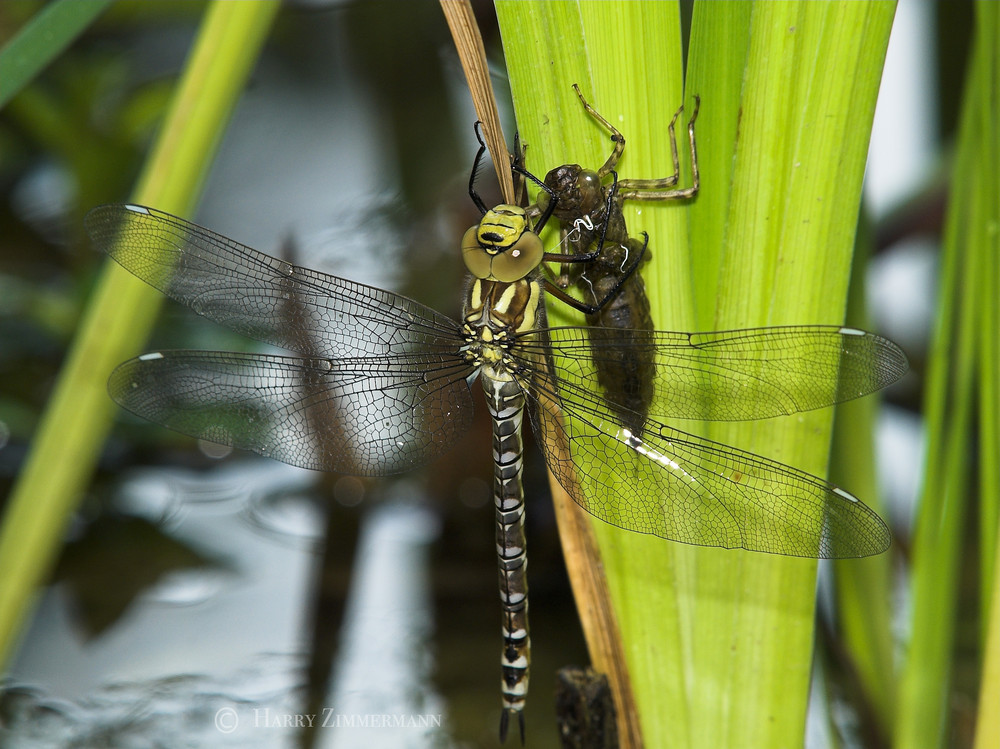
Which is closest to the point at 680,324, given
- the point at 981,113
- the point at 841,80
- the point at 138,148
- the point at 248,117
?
the point at 841,80

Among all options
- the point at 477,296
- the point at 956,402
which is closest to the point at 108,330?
the point at 477,296

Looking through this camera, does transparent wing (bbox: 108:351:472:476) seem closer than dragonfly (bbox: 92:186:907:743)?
No

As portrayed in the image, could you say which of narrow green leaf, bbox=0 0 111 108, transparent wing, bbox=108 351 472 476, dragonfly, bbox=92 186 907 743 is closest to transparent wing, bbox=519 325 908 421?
dragonfly, bbox=92 186 907 743

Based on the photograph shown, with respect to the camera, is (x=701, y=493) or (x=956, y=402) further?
(x=956, y=402)

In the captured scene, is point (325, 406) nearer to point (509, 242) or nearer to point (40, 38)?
point (509, 242)

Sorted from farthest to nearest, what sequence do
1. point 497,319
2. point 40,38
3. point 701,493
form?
point 497,319, point 701,493, point 40,38

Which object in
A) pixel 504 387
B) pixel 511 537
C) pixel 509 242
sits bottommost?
pixel 511 537

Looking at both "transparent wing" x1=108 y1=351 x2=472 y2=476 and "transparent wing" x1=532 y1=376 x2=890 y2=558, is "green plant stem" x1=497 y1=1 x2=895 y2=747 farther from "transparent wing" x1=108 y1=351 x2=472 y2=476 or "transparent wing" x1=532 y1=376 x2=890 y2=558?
"transparent wing" x1=108 y1=351 x2=472 y2=476

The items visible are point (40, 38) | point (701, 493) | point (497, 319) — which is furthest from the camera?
point (497, 319)
